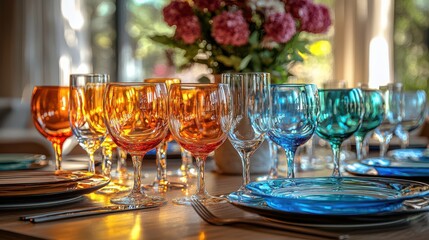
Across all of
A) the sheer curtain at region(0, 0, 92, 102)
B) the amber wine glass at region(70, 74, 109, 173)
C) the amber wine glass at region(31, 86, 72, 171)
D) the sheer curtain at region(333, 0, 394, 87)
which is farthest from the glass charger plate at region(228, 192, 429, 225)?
the sheer curtain at region(0, 0, 92, 102)

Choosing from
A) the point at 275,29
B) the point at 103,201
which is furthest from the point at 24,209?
the point at 275,29

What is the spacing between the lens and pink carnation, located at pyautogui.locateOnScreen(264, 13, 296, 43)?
1.59 meters

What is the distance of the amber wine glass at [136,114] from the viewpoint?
1088mm

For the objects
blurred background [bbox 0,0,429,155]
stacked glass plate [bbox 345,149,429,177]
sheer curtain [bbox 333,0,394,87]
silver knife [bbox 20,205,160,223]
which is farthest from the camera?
blurred background [bbox 0,0,429,155]

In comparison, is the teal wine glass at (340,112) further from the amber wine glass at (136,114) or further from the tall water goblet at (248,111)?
the amber wine glass at (136,114)

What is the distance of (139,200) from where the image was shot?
1130 millimetres

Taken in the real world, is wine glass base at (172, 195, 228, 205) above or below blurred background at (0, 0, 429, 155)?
below

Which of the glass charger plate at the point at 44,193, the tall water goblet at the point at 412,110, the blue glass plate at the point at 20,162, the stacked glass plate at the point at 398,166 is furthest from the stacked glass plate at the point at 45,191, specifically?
the tall water goblet at the point at 412,110

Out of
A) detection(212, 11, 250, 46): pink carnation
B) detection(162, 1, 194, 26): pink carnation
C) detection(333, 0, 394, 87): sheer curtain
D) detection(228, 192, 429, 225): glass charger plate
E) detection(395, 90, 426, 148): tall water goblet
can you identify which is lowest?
detection(228, 192, 429, 225): glass charger plate

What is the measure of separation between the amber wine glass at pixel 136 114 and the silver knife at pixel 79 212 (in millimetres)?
34

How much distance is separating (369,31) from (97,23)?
3.25m

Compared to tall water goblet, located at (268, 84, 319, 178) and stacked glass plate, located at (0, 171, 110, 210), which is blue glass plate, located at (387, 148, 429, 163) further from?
stacked glass plate, located at (0, 171, 110, 210)

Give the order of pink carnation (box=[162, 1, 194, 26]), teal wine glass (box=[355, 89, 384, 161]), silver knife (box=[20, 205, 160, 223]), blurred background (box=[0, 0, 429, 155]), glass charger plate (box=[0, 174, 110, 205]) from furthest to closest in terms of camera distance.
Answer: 1. blurred background (box=[0, 0, 429, 155])
2. pink carnation (box=[162, 1, 194, 26])
3. teal wine glass (box=[355, 89, 384, 161])
4. glass charger plate (box=[0, 174, 110, 205])
5. silver knife (box=[20, 205, 160, 223])

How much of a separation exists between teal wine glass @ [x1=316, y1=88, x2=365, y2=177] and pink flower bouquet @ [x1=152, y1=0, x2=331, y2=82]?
0.34m
